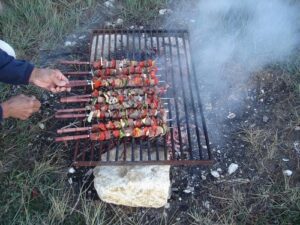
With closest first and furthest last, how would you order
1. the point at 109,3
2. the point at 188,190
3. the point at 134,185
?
the point at 134,185 < the point at 188,190 < the point at 109,3

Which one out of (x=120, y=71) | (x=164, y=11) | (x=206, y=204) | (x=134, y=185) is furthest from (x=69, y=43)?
(x=206, y=204)

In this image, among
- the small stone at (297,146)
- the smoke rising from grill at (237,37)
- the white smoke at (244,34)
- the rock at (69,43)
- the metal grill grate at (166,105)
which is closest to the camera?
the metal grill grate at (166,105)

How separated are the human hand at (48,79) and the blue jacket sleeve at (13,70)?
6cm

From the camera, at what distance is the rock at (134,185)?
11.0 ft

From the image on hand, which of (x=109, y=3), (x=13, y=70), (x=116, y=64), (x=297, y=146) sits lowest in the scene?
(x=297, y=146)

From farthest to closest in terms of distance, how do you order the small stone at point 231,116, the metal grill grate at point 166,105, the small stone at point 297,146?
the small stone at point 231,116 < the small stone at point 297,146 < the metal grill grate at point 166,105

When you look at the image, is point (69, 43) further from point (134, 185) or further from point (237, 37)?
point (134, 185)

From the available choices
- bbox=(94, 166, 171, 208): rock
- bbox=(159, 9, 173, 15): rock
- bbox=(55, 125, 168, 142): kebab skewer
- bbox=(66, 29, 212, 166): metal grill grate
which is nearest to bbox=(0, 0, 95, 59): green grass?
bbox=(66, 29, 212, 166): metal grill grate

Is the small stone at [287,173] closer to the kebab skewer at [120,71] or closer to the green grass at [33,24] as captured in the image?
the kebab skewer at [120,71]

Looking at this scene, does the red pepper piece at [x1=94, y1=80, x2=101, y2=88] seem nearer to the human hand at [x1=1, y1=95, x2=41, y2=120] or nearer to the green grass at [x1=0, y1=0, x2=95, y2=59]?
the human hand at [x1=1, y1=95, x2=41, y2=120]

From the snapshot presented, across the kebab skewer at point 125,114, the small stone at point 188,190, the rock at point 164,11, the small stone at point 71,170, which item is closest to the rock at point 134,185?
the small stone at point 188,190

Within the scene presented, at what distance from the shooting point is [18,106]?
11.5 feet

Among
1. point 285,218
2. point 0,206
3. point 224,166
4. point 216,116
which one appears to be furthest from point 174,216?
point 0,206

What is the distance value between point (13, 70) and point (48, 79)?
34 centimetres
